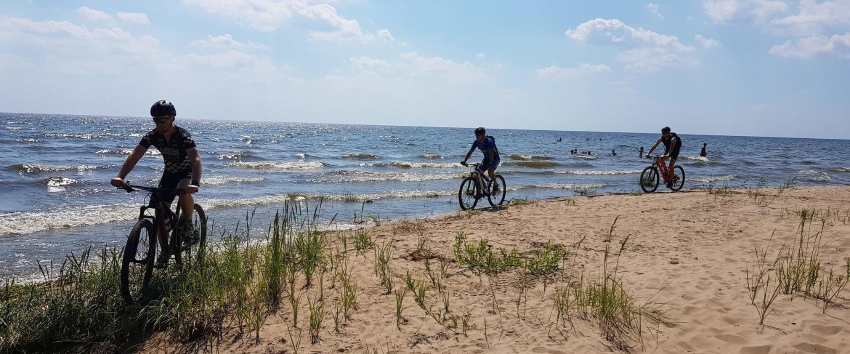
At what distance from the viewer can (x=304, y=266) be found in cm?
592

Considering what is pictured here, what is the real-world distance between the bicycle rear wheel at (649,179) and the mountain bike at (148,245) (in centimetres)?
1504

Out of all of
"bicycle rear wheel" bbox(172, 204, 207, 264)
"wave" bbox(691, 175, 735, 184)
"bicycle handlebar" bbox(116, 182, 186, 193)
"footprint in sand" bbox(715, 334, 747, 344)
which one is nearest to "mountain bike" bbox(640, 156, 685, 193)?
"wave" bbox(691, 175, 735, 184)

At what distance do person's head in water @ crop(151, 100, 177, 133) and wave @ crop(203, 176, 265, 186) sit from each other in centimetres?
1396

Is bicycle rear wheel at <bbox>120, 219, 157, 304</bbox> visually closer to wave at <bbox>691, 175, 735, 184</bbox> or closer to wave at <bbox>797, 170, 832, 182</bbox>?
wave at <bbox>691, 175, 735, 184</bbox>

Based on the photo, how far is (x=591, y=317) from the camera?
4.70m

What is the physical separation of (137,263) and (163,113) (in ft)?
5.14

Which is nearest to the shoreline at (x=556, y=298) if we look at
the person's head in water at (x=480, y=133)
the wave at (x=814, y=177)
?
the person's head in water at (x=480, y=133)

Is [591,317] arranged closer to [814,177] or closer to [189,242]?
[189,242]

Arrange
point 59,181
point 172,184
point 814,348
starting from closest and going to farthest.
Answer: point 814,348, point 172,184, point 59,181

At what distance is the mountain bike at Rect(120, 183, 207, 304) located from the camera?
4652 millimetres

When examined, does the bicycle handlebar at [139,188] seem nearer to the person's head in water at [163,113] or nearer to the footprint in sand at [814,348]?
Answer: the person's head in water at [163,113]

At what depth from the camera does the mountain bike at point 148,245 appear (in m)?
4.65

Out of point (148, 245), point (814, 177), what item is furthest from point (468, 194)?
point (814, 177)

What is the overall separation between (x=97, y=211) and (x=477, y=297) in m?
10.6
